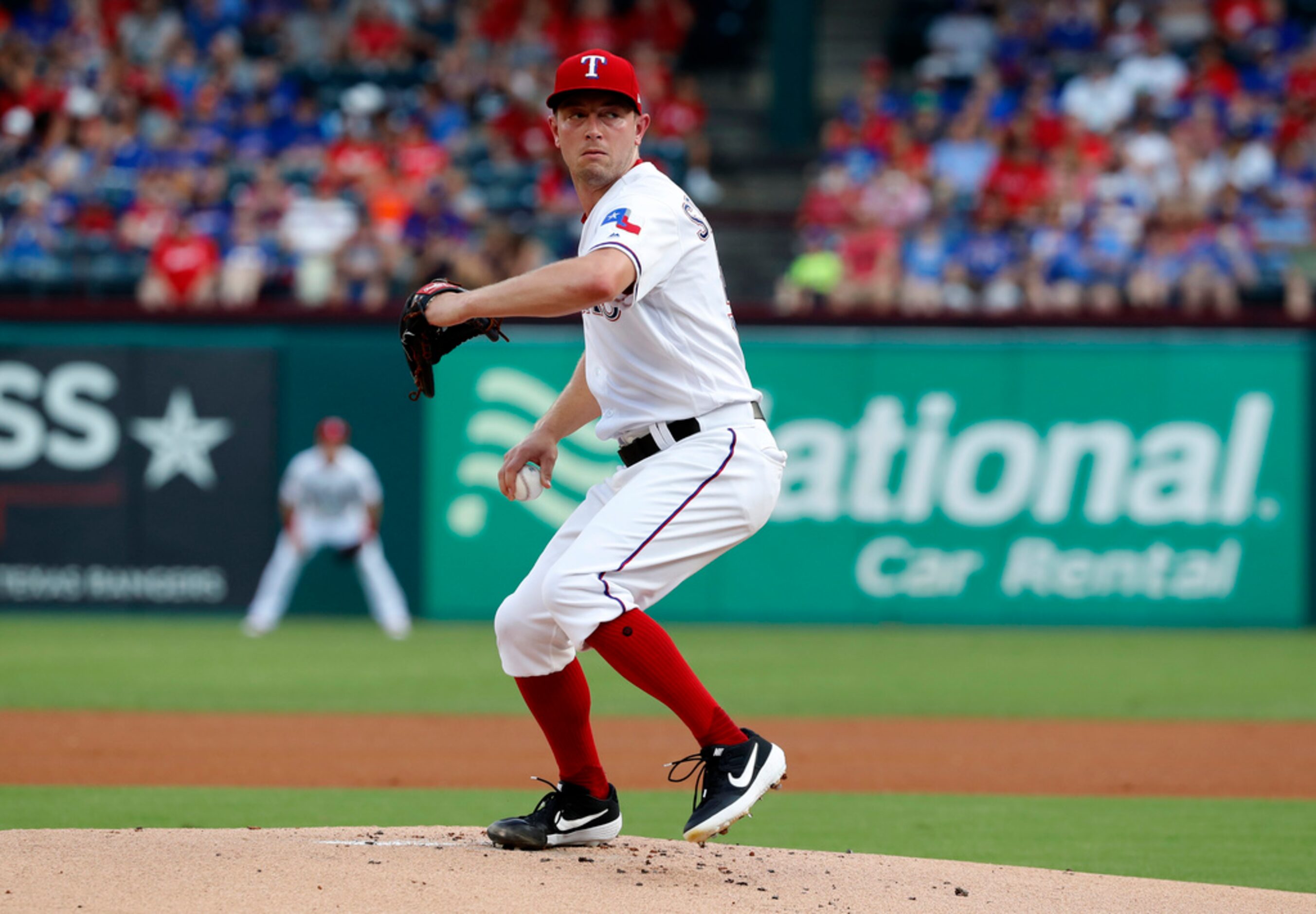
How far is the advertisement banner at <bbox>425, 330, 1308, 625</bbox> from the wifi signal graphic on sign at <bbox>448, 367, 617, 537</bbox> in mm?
26

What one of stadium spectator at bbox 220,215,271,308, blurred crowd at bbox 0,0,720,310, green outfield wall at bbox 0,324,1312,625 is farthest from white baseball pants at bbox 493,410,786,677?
stadium spectator at bbox 220,215,271,308

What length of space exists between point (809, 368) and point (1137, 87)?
4.71 meters

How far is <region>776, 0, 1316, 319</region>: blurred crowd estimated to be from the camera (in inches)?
547

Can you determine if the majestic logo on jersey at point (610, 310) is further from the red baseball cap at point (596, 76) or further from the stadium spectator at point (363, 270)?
the stadium spectator at point (363, 270)

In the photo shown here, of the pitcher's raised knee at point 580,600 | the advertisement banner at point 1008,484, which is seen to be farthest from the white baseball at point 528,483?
the advertisement banner at point 1008,484

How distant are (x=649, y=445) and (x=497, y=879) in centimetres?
119

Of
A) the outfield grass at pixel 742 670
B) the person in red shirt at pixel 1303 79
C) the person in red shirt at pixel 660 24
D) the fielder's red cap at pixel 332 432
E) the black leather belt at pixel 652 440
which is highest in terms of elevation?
the person in red shirt at pixel 660 24

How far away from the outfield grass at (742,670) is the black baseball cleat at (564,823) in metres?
4.42

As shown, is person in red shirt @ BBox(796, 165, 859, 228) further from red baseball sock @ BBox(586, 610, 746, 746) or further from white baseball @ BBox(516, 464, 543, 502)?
red baseball sock @ BBox(586, 610, 746, 746)

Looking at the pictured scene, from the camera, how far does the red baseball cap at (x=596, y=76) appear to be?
13.6ft

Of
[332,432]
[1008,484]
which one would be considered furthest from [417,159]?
[1008,484]

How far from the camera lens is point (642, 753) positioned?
7977 millimetres

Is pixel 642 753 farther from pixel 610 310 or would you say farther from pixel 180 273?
pixel 180 273

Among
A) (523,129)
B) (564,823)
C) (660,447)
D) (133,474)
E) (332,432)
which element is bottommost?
(133,474)
